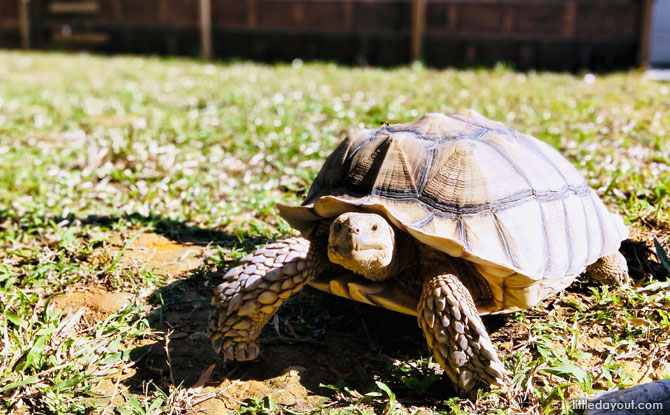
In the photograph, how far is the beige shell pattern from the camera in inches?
85.8

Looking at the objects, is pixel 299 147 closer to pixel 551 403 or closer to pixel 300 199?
pixel 300 199

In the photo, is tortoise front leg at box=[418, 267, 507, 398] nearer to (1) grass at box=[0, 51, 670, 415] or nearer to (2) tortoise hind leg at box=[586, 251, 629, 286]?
(1) grass at box=[0, 51, 670, 415]

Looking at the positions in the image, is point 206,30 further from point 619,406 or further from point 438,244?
point 619,406

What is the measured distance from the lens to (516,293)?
7.32 feet

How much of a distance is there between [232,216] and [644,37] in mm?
6671

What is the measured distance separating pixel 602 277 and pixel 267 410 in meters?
1.48

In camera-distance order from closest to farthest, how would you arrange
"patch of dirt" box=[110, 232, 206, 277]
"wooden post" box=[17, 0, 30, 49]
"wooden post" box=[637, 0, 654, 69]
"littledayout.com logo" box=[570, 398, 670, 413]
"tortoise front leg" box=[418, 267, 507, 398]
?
1. "littledayout.com logo" box=[570, 398, 670, 413]
2. "tortoise front leg" box=[418, 267, 507, 398]
3. "patch of dirt" box=[110, 232, 206, 277]
4. "wooden post" box=[637, 0, 654, 69]
5. "wooden post" box=[17, 0, 30, 49]

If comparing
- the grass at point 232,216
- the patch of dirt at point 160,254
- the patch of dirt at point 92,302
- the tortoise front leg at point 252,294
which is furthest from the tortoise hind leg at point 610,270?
the patch of dirt at point 92,302

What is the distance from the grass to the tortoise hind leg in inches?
2.4

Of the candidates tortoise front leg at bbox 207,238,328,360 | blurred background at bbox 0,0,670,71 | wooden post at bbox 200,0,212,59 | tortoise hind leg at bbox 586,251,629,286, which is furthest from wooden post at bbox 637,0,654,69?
tortoise front leg at bbox 207,238,328,360

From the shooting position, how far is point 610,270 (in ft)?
8.65

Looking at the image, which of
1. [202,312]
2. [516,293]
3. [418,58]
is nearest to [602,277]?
[516,293]

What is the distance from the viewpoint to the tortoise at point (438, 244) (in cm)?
208

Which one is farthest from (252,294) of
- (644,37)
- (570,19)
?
(644,37)
